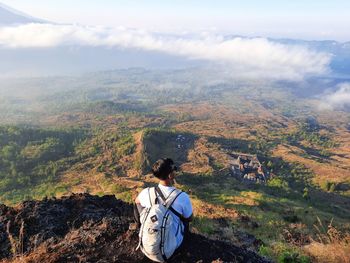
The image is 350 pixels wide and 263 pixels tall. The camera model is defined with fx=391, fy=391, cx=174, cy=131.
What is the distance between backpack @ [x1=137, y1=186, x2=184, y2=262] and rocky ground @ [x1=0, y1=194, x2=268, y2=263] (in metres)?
0.83

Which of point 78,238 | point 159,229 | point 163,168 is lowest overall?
point 78,238

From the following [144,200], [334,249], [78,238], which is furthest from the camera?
[78,238]

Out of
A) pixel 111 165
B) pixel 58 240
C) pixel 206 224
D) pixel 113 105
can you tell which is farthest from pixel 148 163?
pixel 113 105

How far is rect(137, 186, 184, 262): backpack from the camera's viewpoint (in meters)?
6.55

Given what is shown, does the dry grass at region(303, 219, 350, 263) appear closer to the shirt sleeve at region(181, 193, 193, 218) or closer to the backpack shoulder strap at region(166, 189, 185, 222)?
the shirt sleeve at region(181, 193, 193, 218)

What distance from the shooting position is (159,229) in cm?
654

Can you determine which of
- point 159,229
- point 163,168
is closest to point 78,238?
point 159,229

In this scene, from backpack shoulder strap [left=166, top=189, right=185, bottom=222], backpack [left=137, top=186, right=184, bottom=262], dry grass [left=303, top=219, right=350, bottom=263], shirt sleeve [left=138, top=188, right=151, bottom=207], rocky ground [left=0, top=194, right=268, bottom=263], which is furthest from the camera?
rocky ground [left=0, top=194, right=268, bottom=263]

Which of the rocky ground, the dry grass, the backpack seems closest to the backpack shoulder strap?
the backpack

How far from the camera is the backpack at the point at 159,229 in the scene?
6.55 meters

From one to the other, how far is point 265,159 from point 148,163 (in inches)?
1251

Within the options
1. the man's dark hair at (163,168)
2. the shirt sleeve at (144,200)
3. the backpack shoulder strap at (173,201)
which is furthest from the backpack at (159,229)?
the man's dark hair at (163,168)

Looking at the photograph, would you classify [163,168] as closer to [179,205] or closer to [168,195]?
[168,195]

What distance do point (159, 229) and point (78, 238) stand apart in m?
2.86
